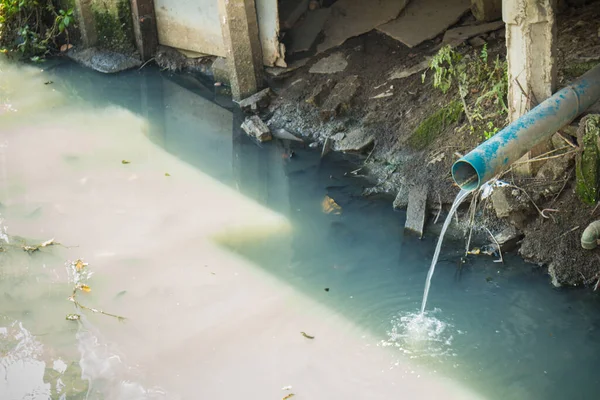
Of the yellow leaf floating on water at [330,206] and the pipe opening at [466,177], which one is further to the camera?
the yellow leaf floating on water at [330,206]

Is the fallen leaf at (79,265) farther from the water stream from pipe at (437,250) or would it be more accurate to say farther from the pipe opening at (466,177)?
the pipe opening at (466,177)

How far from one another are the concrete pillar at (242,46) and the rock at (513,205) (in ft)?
13.2

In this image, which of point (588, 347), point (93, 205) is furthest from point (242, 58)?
point (588, 347)

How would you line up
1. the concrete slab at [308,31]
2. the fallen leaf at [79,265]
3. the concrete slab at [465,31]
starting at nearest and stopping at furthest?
1. the fallen leaf at [79,265]
2. the concrete slab at [465,31]
3. the concrete slab at [308,31]

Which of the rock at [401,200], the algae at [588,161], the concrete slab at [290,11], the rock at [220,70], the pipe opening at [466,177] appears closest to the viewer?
the pipe opening at [466,177]

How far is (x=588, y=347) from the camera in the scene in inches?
204

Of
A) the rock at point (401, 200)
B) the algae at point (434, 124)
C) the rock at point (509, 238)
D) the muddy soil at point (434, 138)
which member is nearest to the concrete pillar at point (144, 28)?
the muddy soil at point (434, 138)

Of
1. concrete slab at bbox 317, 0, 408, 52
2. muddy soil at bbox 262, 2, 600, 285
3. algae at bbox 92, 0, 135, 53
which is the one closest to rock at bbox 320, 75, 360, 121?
muddy soil at bbox 262, 2, 600, 285

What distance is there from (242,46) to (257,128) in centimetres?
121

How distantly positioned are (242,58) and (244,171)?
1885 millimetres

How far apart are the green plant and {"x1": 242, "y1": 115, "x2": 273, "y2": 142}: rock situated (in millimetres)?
4065

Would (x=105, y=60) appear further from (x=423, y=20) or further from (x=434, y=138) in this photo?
(x=434, y=138)

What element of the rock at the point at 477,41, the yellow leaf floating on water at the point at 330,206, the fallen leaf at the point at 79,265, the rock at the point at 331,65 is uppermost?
the rock at the point at 477,41

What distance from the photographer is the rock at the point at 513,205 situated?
6.04 meters
